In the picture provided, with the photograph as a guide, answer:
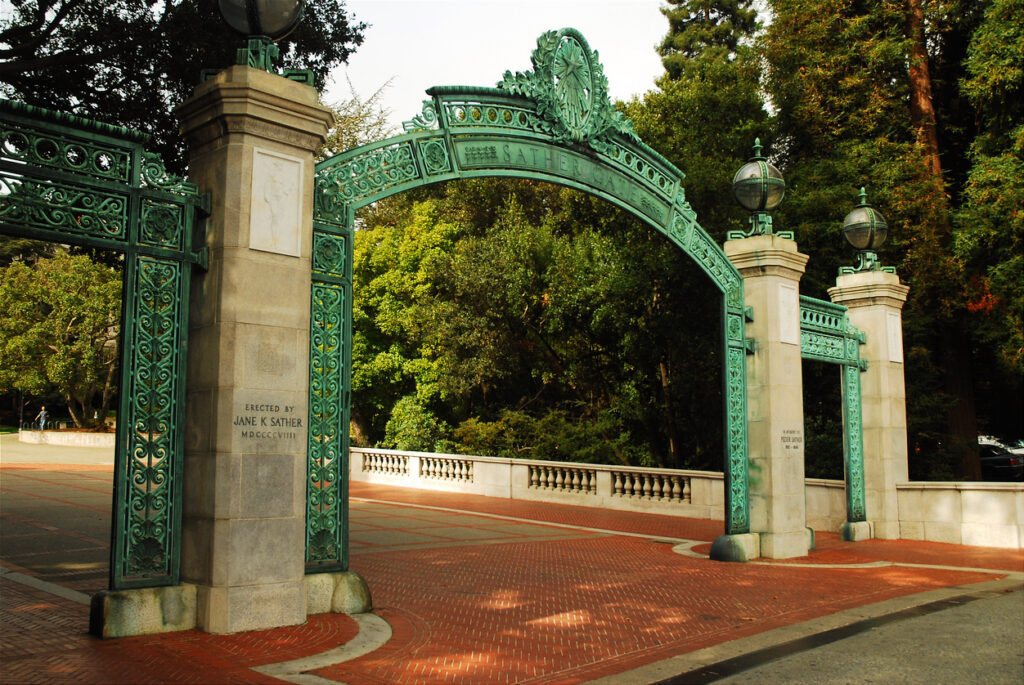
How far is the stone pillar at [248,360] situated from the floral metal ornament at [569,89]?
135 inches

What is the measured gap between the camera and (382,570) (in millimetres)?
10461

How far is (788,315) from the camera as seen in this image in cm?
1266

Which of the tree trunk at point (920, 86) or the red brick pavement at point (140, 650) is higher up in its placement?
the tree trunk at point (920, 86)

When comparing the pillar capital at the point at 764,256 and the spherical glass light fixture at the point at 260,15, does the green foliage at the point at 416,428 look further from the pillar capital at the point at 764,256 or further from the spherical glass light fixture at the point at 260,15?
the spherical glass light fixture at the point at 260,15

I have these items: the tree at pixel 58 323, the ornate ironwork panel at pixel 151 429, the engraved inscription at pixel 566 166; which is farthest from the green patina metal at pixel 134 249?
the tree at pixel 58 323

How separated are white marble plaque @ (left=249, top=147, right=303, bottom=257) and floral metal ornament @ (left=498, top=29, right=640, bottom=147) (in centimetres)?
338

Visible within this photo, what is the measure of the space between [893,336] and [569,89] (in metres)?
8.59

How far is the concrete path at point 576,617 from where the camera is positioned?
5.89 m

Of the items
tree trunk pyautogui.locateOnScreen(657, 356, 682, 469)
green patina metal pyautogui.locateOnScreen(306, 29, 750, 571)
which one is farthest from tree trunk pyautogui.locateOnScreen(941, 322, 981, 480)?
green patina metal pyautogui.locateOnScreen(306, 29, 750, 571)

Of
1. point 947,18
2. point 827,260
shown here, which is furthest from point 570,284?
point 947,18

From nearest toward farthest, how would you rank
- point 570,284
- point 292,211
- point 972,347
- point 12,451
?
point 292,211 < point 972,347 < point 570,284 < point 12,451

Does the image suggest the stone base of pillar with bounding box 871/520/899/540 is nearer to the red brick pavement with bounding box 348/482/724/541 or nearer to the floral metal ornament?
the red brick pavement with bounding box 348/482/724/541

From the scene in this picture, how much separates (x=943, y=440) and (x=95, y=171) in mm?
21843

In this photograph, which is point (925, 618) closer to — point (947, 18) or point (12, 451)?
point (947, 18)
